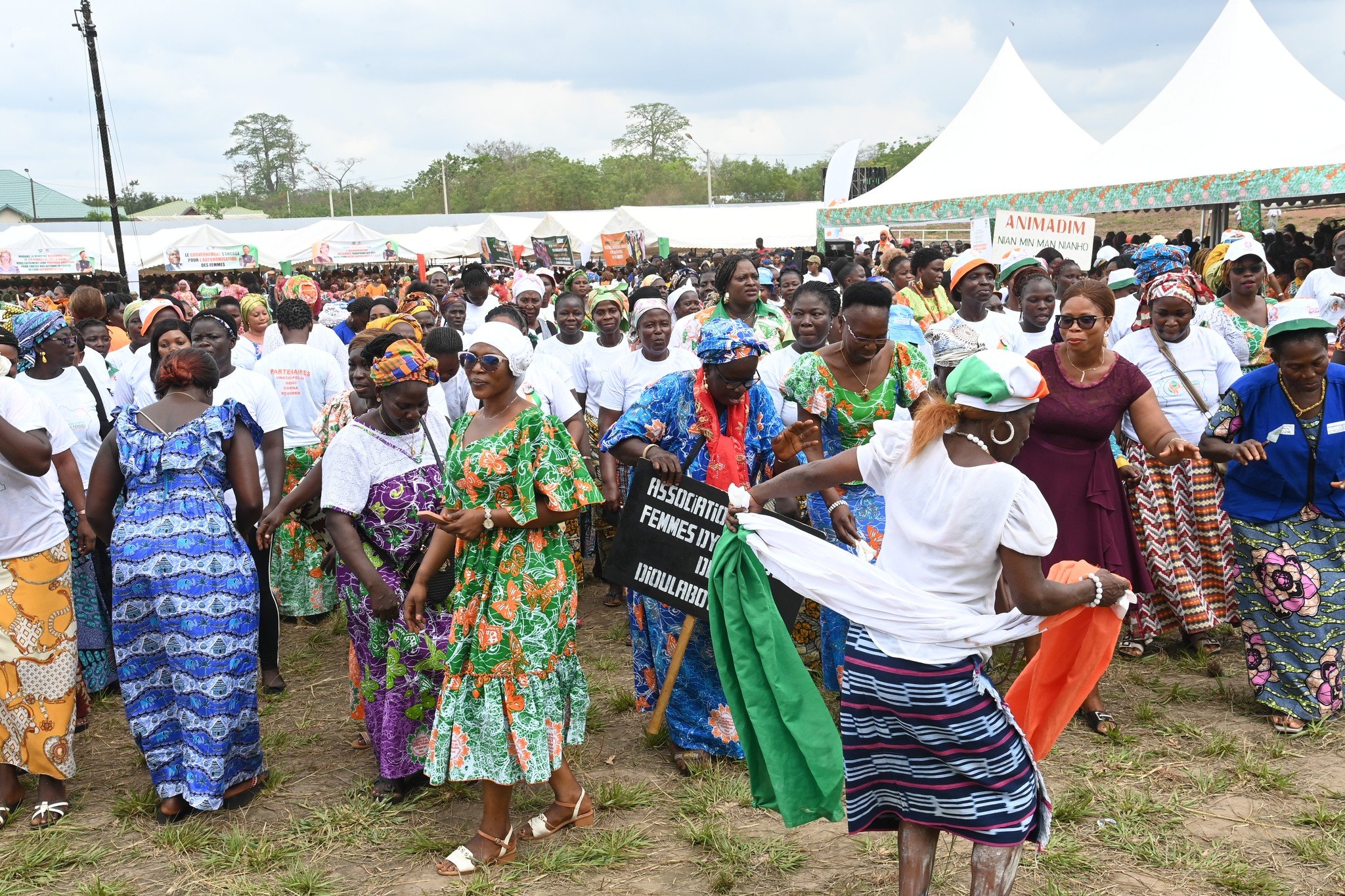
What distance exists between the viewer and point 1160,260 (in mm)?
6582

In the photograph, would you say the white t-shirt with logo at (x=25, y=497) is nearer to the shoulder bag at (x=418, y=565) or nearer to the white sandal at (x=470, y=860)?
the shoulder bag at (x=418, y=565)

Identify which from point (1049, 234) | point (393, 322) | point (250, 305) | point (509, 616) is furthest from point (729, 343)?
point (1049, 234)

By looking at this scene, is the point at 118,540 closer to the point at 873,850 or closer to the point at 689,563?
the point at 689,563

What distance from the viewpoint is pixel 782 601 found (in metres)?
4.62

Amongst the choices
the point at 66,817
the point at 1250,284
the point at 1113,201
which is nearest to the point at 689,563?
the point at 66,817

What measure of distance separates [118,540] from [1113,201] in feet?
55.0

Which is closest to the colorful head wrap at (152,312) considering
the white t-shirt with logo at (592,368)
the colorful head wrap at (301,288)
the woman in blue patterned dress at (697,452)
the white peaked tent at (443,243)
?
the colorful head wrap at (301,288)

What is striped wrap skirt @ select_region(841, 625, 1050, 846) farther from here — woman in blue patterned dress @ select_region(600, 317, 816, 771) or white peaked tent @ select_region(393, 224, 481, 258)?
white peaked tent @ select_region(393, 224, 481, 258)

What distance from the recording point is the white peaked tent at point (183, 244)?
34906mm

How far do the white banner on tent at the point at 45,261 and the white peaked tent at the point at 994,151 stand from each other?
24.2m

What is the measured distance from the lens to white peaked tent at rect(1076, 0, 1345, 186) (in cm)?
1572

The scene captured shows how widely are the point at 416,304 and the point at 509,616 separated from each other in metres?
6.30

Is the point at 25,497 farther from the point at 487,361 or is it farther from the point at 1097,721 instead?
the point at 1097,721

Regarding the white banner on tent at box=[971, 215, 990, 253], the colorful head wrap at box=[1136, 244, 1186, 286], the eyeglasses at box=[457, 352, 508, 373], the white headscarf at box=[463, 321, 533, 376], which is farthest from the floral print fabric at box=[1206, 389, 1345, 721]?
the white banner on tent at box=[971, 215, 990, 253]
